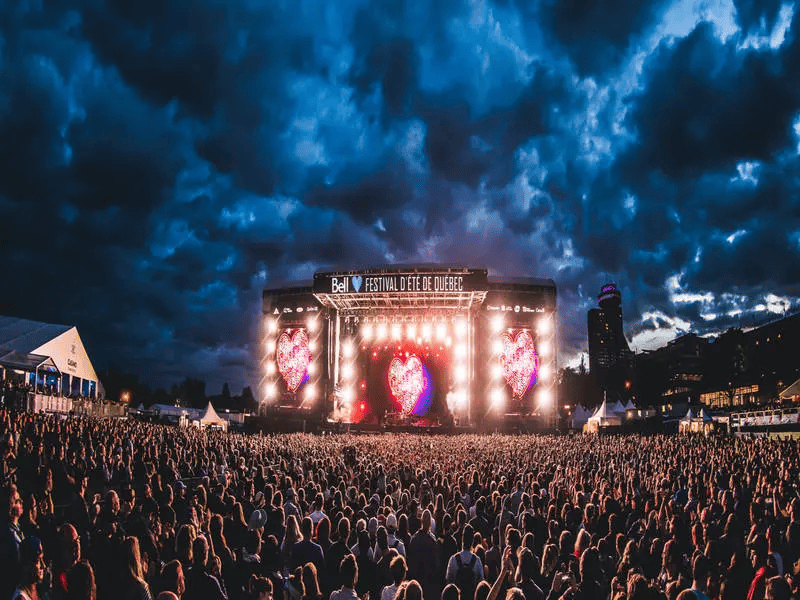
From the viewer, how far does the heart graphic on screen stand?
45375mm

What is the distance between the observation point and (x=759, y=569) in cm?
550

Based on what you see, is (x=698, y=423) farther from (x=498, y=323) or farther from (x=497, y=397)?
(x=498, y=323)

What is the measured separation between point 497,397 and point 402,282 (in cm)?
1036

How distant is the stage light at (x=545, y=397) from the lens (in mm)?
38250

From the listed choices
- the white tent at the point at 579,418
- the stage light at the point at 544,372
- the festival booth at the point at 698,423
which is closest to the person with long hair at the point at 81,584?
the festival booth at the point at 698,423

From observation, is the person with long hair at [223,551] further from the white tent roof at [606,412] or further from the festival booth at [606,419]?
the white tent roof at [606,412]

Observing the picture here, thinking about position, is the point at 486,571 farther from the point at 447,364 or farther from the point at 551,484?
the point at 447,364

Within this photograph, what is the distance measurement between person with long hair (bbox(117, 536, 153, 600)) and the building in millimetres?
31555

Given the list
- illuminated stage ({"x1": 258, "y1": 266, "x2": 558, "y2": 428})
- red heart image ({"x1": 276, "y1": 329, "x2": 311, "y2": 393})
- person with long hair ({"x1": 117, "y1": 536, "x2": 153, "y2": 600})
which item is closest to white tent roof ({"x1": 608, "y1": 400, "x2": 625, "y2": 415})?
illuminated stage ({"x1": 258, "y1": 266, "x2": 558, "y2": 428})

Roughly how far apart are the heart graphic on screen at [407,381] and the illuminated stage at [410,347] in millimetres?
80

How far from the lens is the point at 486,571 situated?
652 cm

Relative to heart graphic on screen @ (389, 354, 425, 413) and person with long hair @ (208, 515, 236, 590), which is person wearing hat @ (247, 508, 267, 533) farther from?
heart graphic on screen @ (389, 354, 425, 413)

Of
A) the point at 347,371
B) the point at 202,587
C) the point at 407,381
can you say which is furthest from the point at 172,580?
the point at 407,381

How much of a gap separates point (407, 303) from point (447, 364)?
745cm
